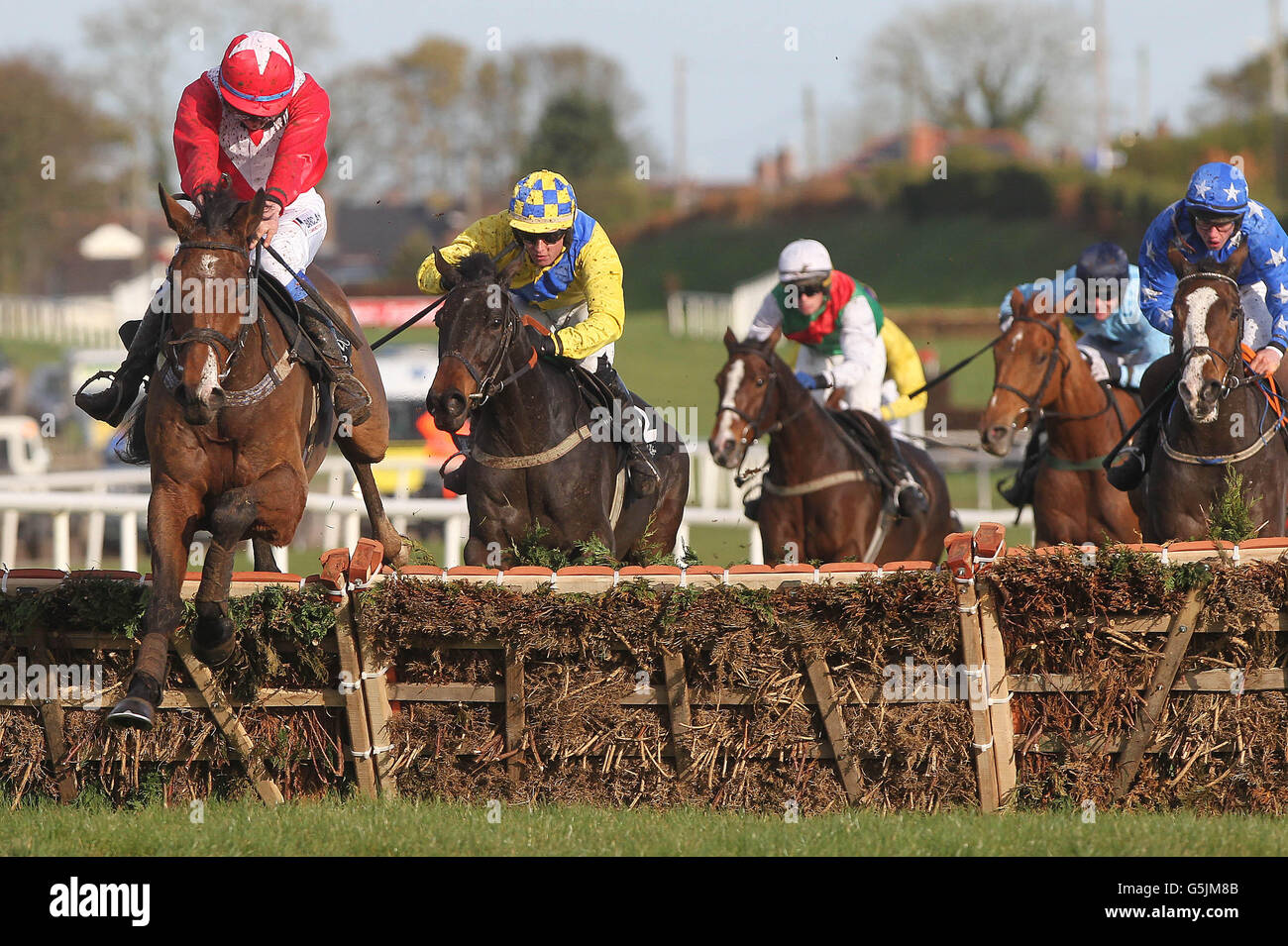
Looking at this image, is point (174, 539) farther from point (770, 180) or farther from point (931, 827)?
point (770, 180)

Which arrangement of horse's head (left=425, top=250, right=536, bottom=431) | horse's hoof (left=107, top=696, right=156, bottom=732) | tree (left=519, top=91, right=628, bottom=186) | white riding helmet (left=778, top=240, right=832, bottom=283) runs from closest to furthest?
horse's hoof (left=107, top=696, right=156, bottom=732) → horse's head (left=425, top=250, right=536, bottom=431) → white riding helmet (left=778, top=240, right=832, bottom=283) → tree (left=519, top=91, right=628, bottom=186)

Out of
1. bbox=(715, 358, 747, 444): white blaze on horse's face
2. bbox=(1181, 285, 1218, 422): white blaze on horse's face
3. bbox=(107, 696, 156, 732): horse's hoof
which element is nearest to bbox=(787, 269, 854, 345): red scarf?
bbox=(715, 358, 747, 444): white blaze on horse's face

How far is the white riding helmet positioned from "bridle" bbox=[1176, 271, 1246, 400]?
289 cm

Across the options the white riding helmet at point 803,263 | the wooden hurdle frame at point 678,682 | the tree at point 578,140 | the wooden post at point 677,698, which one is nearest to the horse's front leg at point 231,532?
the wooden hurdle frame at point 678,682

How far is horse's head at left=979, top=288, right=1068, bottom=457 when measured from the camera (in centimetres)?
873

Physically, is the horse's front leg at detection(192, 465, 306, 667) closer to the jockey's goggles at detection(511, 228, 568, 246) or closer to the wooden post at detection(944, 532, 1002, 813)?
the jockey's goggles at detection(511, 228, 568, 246)

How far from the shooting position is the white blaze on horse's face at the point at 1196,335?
6.67 meters

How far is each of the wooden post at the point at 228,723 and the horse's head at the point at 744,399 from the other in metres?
3.27

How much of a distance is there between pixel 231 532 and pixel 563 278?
2.62 meters

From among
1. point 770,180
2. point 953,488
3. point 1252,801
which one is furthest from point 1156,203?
point 1252,801

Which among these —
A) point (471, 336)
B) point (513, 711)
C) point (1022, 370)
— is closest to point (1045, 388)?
point (1022, 370)

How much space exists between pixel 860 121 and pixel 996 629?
54057mm

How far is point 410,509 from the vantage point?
12.6 metres

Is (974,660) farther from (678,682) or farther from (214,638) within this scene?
(214,638)
